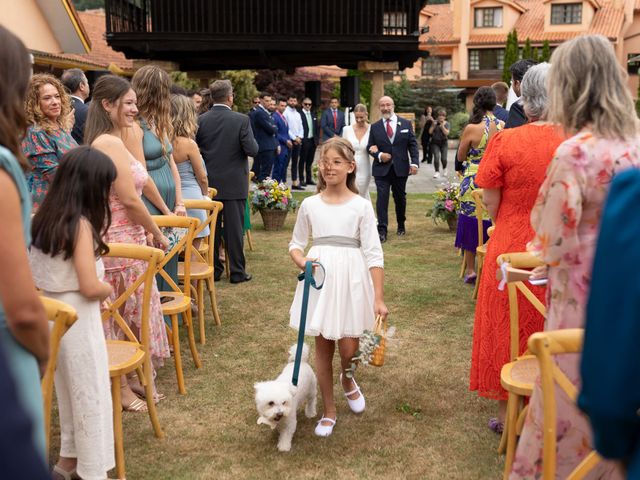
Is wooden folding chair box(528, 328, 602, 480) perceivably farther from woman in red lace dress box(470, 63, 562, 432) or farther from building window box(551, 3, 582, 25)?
building window box(551, 3, 582, 25)

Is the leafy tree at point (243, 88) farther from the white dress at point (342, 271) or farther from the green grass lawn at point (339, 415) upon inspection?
the white dress at point (342, 271)

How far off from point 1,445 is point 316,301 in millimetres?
Answer: 3057

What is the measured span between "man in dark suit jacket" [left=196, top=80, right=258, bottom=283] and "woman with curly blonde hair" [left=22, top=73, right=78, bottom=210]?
8.04 ft

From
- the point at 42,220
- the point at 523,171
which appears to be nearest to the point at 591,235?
the point at 523,171

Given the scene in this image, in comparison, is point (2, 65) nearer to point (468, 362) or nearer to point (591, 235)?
point (591, 235)

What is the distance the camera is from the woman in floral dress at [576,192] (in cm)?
285

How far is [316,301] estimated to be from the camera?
4.29 metres

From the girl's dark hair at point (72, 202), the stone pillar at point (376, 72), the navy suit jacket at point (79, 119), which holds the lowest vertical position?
the girl's dark hair at point (72, 202)

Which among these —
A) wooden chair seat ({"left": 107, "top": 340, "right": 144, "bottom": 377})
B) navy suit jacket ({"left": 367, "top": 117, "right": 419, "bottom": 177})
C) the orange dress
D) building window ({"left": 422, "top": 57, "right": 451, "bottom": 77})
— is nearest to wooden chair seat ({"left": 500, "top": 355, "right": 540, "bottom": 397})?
the orange dress

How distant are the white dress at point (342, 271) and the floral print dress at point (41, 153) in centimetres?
210

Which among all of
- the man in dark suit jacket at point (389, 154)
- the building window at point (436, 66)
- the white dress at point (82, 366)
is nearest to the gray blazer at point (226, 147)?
the man in dark suit jacket at point (389, 154)

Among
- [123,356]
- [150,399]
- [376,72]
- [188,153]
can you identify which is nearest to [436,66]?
[376,72]

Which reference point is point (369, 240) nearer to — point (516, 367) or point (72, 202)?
point (516, 367)

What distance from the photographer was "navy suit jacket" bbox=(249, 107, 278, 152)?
14914 mm
